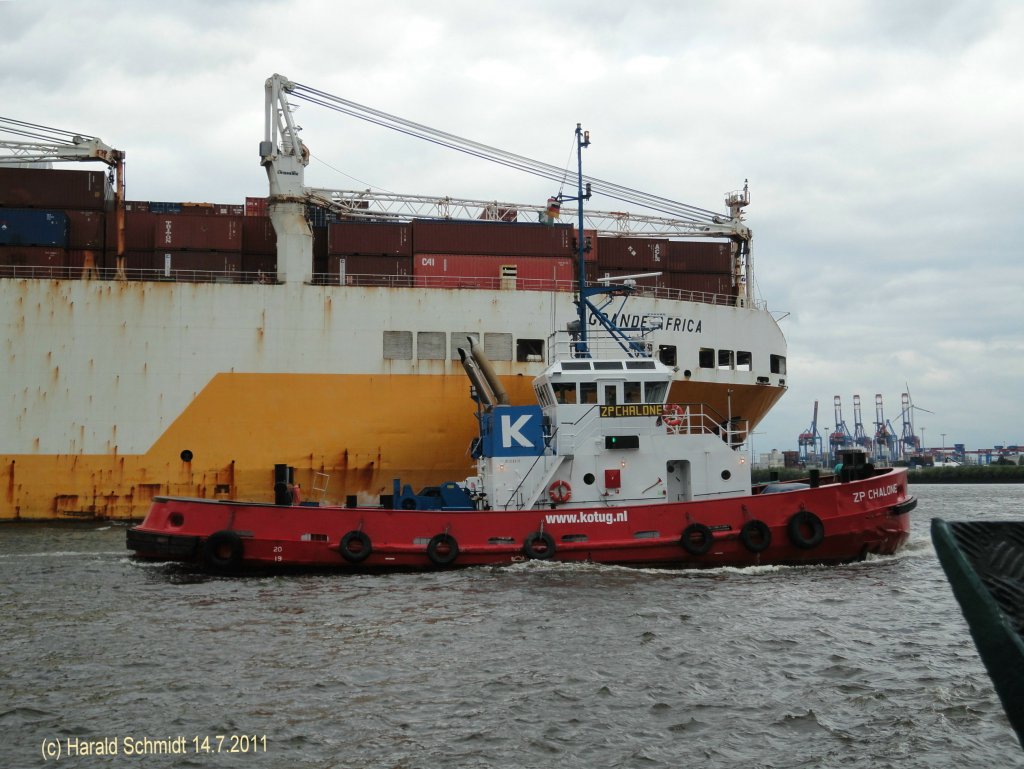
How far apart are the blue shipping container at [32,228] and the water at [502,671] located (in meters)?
11.0

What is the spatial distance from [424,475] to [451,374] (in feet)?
8.04

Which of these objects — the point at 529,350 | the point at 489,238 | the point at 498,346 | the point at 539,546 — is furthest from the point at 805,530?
the point at 489,238

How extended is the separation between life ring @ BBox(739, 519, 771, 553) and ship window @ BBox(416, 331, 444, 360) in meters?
9.47

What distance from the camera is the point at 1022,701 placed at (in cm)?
270

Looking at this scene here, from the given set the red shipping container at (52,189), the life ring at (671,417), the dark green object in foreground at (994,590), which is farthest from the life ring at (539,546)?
the red shipping container at (52,189)

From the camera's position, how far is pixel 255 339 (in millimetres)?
20906

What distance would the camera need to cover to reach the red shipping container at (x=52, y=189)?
870 inches

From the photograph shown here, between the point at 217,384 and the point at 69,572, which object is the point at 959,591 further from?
the point at 217,384

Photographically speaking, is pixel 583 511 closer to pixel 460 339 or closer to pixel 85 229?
pixel 460 339

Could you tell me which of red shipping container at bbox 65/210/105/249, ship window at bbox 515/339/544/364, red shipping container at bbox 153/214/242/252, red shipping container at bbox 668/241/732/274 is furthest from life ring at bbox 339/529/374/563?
red shipping container at bbox 668/241/732/274

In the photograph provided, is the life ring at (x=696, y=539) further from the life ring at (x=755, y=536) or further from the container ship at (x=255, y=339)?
the container ship at (x=255, y=339)

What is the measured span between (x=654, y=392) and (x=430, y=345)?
25.6 feet

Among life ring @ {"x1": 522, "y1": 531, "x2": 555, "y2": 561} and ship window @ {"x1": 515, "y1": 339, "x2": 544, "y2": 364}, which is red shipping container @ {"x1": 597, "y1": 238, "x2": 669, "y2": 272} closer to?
ship window @ {"x1": 515, "y1": 339, "x2": 544, "y2": 364}

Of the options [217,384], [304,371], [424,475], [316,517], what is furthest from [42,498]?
[316,517]
